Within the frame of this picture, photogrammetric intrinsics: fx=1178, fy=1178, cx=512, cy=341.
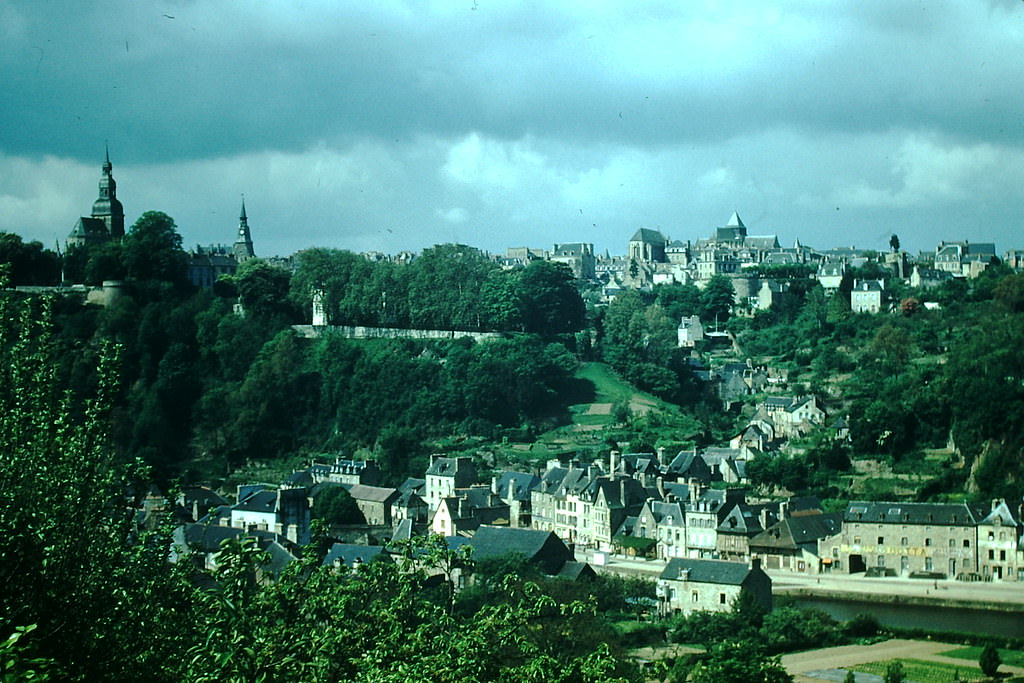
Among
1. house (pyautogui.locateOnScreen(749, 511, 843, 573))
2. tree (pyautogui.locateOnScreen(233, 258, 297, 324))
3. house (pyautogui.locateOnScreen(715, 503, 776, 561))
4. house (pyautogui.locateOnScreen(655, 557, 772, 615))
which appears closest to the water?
house (pyautogui.locateOnScreen(655, 557, 772, 615))

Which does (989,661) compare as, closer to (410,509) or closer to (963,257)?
(410,509)

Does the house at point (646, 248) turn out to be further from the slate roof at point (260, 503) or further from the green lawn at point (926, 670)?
the green lawn at point (926, 670)

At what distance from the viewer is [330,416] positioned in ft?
156

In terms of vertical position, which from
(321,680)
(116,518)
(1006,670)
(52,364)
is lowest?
(1006,670)

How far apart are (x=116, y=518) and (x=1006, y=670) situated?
17455mm

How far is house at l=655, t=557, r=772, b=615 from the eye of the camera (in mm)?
25312

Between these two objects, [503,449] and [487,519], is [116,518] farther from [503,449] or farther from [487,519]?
[503,449]

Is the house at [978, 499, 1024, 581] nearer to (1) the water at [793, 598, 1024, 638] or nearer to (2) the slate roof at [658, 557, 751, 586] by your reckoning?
(1) the water at [793, 598, 1024, 638]

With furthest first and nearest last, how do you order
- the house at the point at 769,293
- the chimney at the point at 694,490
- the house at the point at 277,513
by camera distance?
the house at the point at 769,293 < the chimney at the point at 694,490 < the house at the point at 277,513

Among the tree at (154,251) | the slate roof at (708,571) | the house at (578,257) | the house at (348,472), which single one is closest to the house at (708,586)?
the slate roof at (708,571)

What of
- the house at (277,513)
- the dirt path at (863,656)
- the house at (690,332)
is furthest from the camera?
the house at (690,332)

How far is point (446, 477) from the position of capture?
3778 centimetres

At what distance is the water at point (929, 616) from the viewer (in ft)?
81.3

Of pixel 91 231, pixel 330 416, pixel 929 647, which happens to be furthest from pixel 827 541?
pixel 91 231
